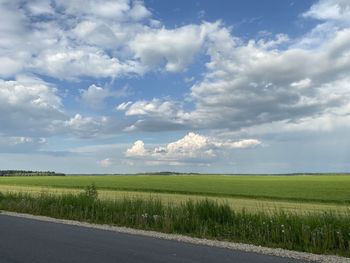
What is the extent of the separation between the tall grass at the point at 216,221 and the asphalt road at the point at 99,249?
2.42 metres

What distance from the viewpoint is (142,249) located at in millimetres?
10688

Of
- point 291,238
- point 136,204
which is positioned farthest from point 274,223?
point 136,204

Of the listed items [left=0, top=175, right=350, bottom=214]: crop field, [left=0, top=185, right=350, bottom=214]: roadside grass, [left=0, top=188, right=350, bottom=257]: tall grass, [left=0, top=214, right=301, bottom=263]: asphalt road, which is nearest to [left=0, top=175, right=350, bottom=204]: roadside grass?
[left=0, top=175, right=350, bottom=214]: crop field

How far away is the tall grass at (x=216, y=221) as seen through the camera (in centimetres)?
1254

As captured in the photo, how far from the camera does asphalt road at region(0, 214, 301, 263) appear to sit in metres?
9.38

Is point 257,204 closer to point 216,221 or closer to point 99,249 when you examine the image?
point 216,221

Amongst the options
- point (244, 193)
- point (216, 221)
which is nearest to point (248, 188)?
point (244, 193)

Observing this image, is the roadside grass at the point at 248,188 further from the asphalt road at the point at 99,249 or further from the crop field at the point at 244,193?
the asphalt road at the point at 99,249

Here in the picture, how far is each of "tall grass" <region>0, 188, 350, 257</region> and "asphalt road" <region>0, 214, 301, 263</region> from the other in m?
2.42

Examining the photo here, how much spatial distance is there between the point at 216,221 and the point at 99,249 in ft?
20.8

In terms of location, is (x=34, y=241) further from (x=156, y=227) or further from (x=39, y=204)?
(x=39, y=204)

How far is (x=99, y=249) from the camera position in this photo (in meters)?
10.5

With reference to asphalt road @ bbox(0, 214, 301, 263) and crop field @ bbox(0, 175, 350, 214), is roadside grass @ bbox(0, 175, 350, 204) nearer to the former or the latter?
crop field @ bbox(0, 175, 350, 214)

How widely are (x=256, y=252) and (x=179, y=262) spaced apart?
2728 mm
